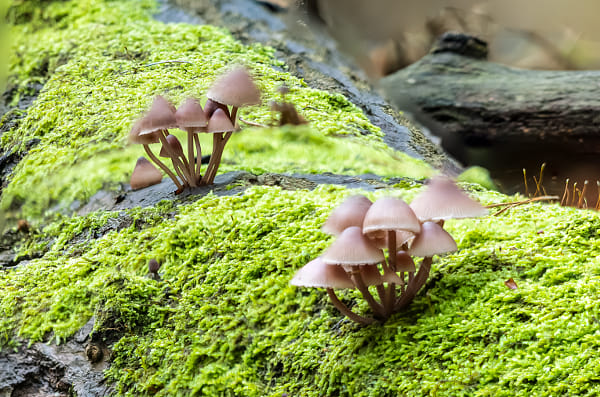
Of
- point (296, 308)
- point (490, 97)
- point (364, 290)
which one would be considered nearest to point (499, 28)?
point (490, 97)

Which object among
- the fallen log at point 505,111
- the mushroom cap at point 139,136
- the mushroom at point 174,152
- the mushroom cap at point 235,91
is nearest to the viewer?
the mushroom cap at point 235,91

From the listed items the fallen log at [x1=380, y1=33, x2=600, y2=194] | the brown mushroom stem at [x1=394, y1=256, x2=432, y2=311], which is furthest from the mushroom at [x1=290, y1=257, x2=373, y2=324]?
the fallen log at [x1=380, y1=33, x2=600, y2=194]

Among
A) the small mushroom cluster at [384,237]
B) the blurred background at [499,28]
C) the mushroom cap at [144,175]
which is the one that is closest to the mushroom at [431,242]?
the small mushroom cluster at [384,237]

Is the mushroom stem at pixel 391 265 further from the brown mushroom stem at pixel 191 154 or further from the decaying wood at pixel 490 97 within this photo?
the decaying wood at pixel 490 97

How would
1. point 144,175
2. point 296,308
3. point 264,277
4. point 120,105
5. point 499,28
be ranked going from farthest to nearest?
point 499,28 → point 120,105 → point 144,175 → point 264,277 → point 296,308

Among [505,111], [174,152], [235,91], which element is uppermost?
[235,91]

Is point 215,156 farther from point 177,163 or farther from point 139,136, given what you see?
point 139,136

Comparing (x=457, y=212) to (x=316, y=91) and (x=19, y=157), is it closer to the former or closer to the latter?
(x=316, y=91)
